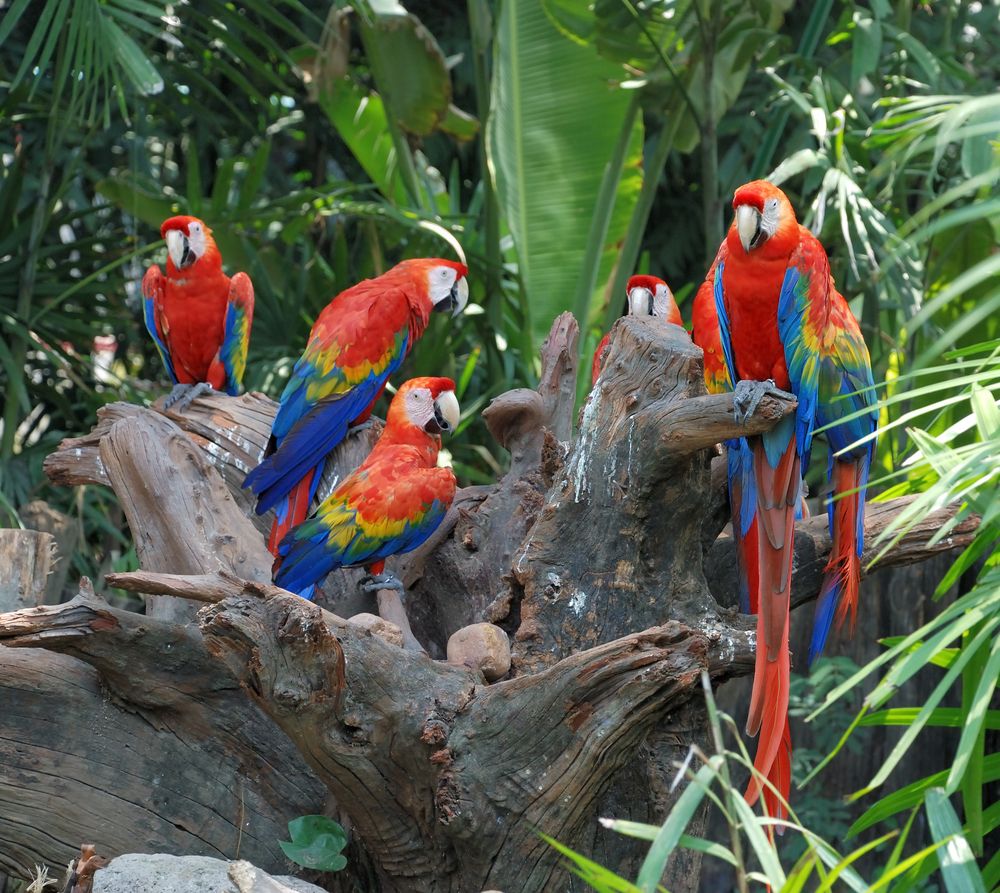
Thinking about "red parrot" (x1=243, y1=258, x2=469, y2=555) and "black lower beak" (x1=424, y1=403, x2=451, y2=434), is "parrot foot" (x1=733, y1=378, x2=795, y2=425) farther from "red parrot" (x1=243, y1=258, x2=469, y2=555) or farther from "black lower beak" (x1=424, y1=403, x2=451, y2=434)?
"red parrot" (x1=243, y1=258, x2=469, y2=555)

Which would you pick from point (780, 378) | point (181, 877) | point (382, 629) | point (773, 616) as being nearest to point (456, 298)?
point (780, 378)

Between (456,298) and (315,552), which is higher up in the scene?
(456,298)

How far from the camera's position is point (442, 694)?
5.85 feet

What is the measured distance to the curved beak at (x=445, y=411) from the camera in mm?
2482

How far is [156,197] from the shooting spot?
375 cm

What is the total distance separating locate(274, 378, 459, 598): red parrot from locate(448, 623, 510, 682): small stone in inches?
13.5

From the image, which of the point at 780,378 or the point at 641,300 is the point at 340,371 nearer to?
the point at 641,300

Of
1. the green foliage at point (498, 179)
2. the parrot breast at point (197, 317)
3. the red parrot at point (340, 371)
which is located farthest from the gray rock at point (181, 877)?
the parrot breast at point (197, 317)

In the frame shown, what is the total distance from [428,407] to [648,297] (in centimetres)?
62

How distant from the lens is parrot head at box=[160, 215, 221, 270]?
116 inches

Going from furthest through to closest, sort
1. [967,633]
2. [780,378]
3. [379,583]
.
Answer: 1. [379,583]
2. [780,378]
3. [967,633]

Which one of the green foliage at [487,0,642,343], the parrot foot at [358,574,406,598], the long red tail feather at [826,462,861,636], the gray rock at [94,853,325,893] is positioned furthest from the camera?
the green foliage at [487,0,642,343]

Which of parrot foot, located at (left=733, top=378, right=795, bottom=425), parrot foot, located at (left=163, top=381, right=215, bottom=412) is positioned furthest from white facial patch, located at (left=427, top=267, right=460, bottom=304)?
parrot foot, located at (left=733, top=378, right=795, bottom=425)

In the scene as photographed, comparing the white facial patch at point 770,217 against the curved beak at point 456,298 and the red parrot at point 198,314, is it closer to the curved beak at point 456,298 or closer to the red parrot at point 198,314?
the curved beak at point 456,298
